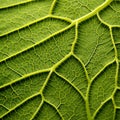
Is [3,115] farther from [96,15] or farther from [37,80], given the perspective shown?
[96,15]

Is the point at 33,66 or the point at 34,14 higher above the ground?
the point at 34,14

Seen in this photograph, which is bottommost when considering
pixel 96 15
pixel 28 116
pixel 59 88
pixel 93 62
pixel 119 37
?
pixel 28 116

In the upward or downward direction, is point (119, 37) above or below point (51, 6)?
below

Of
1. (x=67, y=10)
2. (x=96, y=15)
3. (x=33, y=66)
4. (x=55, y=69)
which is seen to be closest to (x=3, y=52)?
(x=33, y=66)

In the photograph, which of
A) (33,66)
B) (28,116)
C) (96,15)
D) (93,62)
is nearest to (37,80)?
(33,66)

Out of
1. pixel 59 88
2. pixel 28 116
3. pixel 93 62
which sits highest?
pixel 93 62

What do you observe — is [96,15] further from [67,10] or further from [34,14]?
[34,14]
